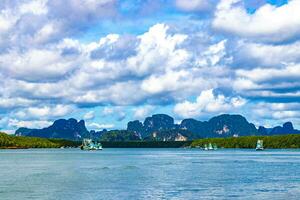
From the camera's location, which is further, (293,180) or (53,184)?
(293,180)

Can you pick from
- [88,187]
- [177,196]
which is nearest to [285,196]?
[177,196]

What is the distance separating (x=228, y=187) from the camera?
96.1 meters

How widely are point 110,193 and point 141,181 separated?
2271 centimetres

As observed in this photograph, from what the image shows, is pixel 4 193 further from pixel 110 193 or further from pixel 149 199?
pixel 149 199

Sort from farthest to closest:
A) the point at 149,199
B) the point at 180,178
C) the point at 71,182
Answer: the point at 180,178
the point at 71,182
the point at 149,199

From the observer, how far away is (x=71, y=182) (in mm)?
106438

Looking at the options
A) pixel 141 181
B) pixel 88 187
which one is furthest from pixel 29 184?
pixel 141 181

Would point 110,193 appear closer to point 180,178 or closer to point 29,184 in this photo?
point 29,184

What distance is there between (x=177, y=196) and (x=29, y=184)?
32.1 m

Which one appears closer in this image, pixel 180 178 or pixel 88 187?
pixel 88 187

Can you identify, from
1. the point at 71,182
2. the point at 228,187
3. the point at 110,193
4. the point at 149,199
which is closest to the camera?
the point at 149,199

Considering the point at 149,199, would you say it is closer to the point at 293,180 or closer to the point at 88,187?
the point at 88,187

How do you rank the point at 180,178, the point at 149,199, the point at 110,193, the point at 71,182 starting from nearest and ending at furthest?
the point at 149,199, the point at 110,193, the point at 71,182, the point at 180,178

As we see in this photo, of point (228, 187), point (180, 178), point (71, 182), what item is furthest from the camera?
point (180, 178)
